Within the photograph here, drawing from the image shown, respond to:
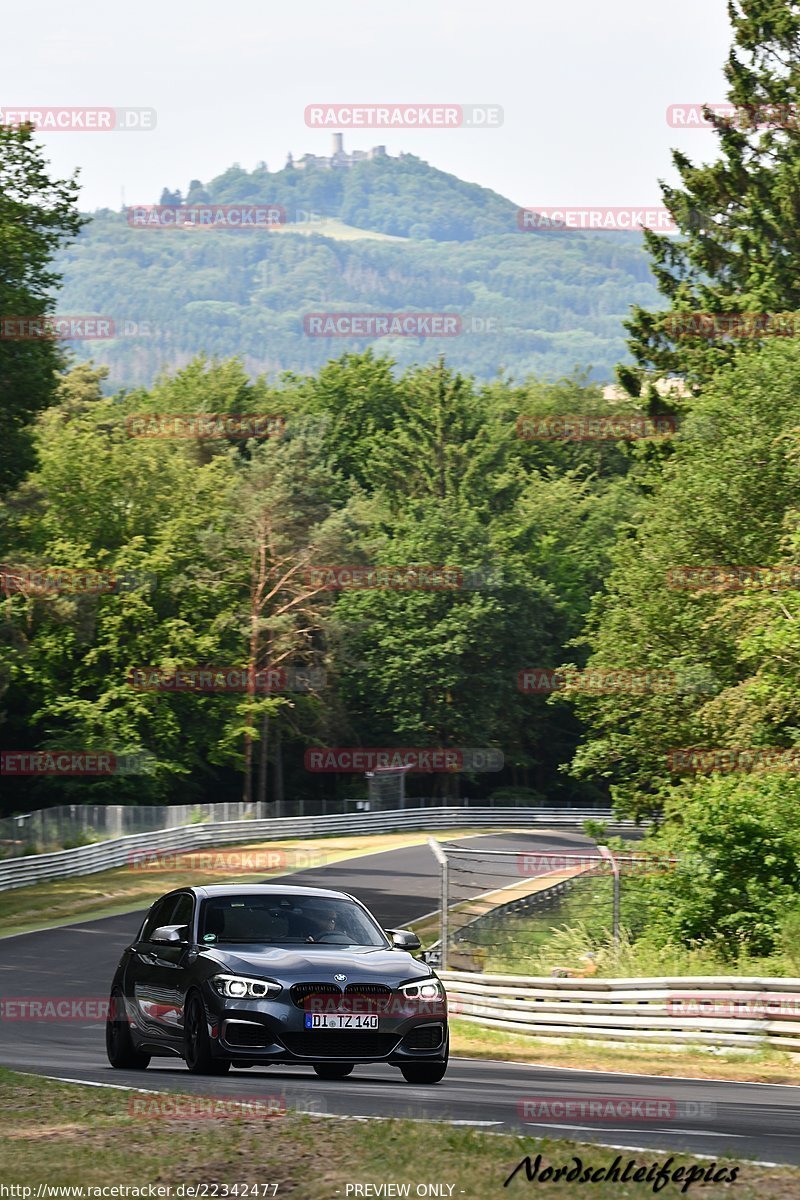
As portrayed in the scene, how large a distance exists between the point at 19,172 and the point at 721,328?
20351mm

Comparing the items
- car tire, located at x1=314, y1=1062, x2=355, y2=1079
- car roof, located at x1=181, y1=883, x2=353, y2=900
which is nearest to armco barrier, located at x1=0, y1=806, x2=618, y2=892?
car roof, located at x1=181, y1=883, x2=353, y2=900

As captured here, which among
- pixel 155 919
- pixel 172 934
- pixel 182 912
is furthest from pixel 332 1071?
pixel 155 919

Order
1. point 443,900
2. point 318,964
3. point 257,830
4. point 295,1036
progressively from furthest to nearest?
point 257,830, point 443,900, point 318,964, point 295,1036

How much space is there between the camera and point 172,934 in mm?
13617

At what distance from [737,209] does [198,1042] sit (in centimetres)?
4748

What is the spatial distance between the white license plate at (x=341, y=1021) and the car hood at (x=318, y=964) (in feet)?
0.74

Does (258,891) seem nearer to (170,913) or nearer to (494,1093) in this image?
(170,913)

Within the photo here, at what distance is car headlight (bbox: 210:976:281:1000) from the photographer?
495 inches

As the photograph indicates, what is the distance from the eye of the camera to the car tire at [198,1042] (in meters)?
12.9

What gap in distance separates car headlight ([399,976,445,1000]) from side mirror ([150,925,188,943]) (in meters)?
1.86

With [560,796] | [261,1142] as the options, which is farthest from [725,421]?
[560,796]

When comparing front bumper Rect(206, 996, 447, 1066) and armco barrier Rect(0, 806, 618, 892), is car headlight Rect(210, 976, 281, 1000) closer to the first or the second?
front bumper Rect(206, 996, 447, 1066)

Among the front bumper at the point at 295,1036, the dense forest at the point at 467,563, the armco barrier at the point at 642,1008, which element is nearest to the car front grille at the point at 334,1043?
the front bumper at the point at 295,1036

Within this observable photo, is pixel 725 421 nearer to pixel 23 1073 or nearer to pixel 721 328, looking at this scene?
pixel 721 328
